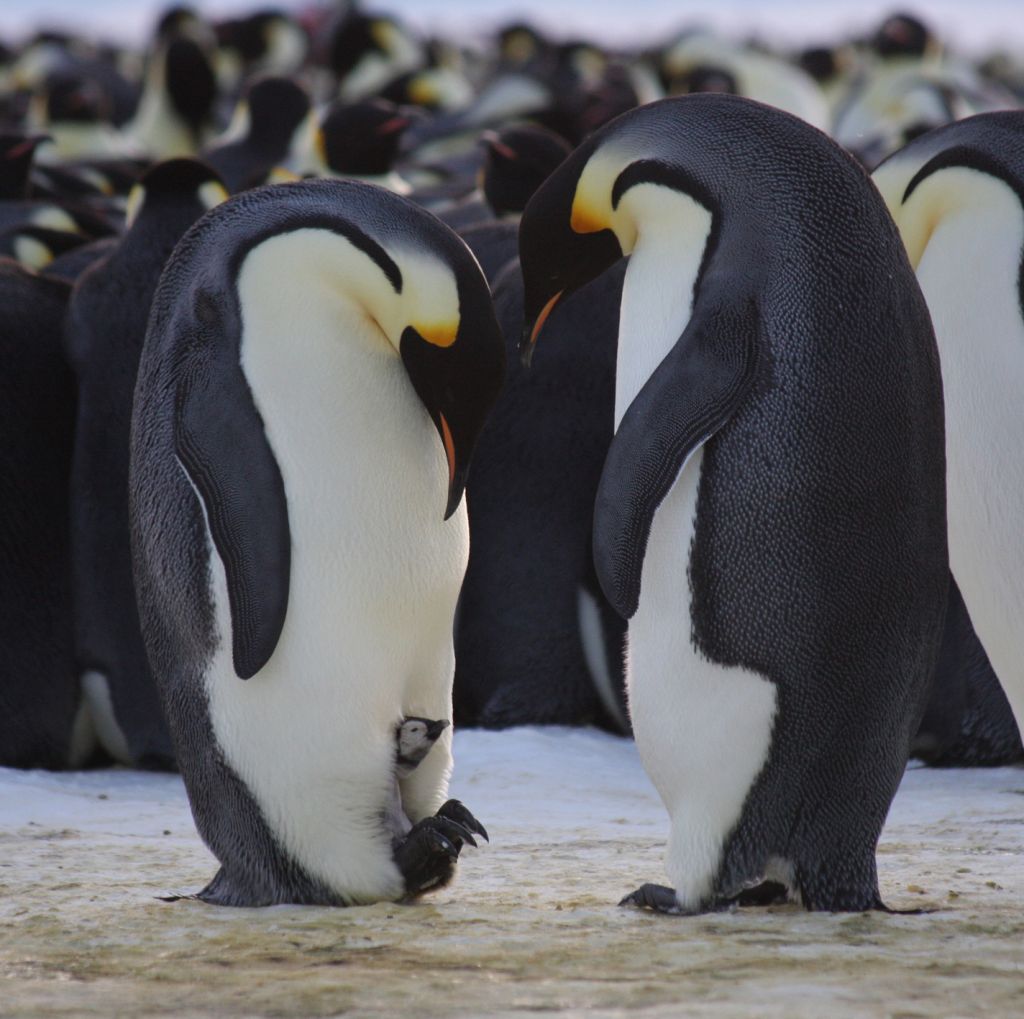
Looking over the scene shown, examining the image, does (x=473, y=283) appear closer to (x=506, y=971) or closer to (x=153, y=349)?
(x=153, y=349)

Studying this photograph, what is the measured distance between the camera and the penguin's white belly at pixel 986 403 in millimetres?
3811

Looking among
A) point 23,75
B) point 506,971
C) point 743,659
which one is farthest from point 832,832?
point 23,75

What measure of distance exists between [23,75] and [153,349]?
22.0 metres

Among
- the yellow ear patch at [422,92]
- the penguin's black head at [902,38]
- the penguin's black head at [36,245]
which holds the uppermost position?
the penguin's black head at [902,38]

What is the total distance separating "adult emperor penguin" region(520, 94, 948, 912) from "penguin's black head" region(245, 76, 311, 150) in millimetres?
7129

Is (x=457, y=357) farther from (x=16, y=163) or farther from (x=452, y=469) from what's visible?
(x=16, y=163)

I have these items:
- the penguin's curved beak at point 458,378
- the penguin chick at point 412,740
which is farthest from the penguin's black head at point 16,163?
the penguin chick at point 412,740

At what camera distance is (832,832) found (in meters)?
3.12

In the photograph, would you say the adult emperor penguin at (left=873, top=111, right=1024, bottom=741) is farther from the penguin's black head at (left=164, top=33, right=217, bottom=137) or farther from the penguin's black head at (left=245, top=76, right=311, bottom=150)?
the penguin's black head at (left=164, top=33, right=217, bottom=137)

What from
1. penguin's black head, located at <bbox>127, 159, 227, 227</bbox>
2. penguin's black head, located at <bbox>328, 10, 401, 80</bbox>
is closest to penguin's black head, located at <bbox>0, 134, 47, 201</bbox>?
penguin's black head, located at <bbox>127, 159, 227, 227</bbox>

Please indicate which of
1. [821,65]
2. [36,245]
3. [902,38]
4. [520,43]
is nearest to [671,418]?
[36,245]

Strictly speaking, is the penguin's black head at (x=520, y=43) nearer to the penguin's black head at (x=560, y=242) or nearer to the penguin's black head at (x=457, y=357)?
the penguin's black head at (x=560, y=242)

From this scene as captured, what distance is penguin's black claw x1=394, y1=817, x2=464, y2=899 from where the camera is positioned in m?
3.26

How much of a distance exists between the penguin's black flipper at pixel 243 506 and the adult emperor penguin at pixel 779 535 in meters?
0.52
